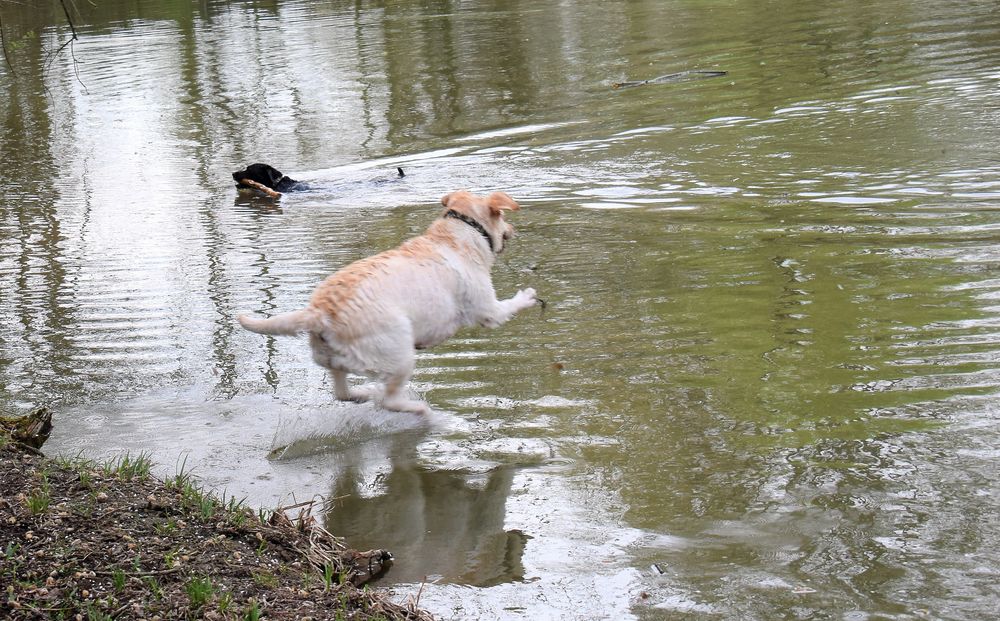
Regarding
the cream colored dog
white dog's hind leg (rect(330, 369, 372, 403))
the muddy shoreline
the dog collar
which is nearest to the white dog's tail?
the cream colored dog

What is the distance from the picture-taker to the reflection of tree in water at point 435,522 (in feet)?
16.9

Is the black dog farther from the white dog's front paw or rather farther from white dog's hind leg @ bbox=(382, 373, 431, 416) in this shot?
white dog's hind leg @ bbox=(382, 373, 431, 416)

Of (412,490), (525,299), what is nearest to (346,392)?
(412,490)

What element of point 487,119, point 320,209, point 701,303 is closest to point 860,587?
point 701,303

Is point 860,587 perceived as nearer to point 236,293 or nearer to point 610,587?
point 610,587

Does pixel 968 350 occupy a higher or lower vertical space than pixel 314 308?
lower

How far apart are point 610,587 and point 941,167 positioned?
29.1 feet

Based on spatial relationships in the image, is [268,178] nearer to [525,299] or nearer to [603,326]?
[603,326]

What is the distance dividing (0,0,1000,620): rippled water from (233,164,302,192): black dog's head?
1.20 feet

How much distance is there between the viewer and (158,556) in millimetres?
4727

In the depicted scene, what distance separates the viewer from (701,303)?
8719 mm

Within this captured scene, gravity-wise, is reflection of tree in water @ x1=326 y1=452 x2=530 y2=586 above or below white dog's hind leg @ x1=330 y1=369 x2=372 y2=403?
below

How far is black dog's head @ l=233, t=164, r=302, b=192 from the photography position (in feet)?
46.5

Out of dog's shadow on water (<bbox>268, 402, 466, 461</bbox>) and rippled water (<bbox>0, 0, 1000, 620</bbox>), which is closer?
rippled water (<bbox>0, 0, 1000, 620</bbox>)
